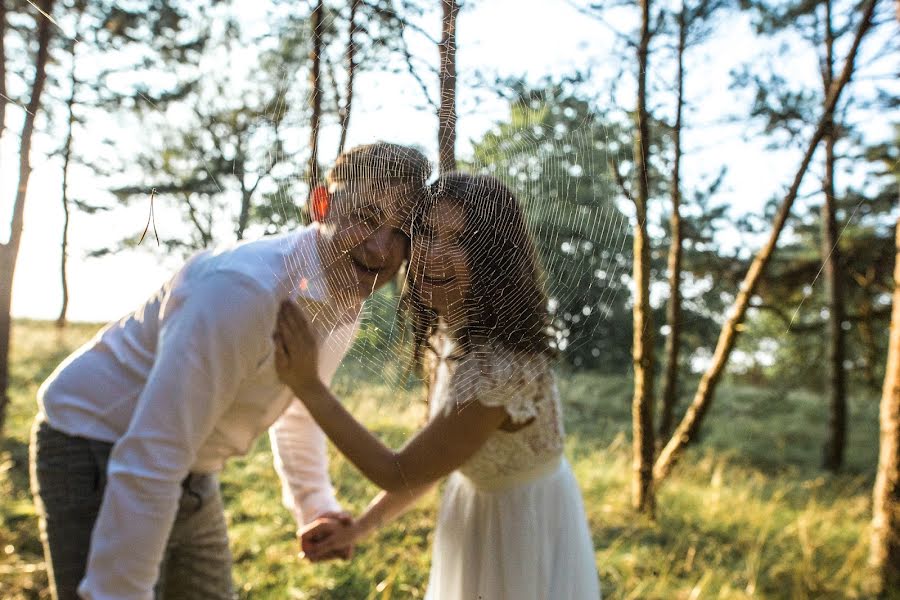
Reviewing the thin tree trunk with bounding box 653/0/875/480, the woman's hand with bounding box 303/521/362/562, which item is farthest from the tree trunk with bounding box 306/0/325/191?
the woman's hand with bounding box 303/521/362/562

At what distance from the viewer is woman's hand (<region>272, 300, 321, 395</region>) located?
86 centimetres

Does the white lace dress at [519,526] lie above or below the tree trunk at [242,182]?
below

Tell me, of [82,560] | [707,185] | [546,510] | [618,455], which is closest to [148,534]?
[82,560]

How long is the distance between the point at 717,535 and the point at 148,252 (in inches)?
115

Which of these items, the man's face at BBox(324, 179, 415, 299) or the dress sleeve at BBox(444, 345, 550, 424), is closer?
the man's face at BBox(324, 179, 415, 299)

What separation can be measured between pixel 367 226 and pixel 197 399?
464 millimetres

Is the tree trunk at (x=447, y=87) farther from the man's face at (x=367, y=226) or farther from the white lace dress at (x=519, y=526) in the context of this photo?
the white lace dress at (x=519, y=526)

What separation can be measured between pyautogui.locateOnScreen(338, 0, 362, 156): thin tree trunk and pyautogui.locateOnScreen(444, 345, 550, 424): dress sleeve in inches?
12.5

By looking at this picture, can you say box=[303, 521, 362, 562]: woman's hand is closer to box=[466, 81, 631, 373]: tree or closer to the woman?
the woman

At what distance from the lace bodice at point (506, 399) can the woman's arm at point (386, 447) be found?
4 cm

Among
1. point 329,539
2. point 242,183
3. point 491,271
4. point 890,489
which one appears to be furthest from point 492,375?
point 890,489

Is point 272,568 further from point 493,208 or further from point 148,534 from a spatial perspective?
point 493,208

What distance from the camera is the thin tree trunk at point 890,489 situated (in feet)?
8.26

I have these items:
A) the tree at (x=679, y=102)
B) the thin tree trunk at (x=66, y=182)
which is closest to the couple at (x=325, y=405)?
the thin tree trunk at (x=66, y=182)
